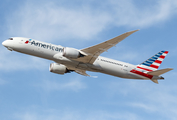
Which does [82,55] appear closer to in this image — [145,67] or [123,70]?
[123,70]

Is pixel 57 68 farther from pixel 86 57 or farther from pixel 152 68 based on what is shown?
pixel 152 68

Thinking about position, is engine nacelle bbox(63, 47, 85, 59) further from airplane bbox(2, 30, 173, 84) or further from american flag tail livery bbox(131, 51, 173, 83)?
american flag tail livery bbox(131, 51, 173, 83)

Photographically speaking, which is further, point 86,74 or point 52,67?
point 86,74

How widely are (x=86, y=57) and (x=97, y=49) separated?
2408 millimetres

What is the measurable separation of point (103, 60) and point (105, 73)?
2355 mm

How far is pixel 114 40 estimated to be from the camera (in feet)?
109

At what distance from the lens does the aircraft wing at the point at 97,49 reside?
108 ft

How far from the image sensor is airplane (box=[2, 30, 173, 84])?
35.8 m

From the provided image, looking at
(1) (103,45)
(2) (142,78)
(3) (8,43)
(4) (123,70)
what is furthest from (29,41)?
(2) (142,78)

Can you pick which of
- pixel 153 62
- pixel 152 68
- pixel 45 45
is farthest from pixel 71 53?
pixel 153 62

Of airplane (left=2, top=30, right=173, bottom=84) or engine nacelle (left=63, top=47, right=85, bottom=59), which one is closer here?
engine nacelle (left=63, top=47, right=85, bottom=59)

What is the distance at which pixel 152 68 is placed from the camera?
43250 mm

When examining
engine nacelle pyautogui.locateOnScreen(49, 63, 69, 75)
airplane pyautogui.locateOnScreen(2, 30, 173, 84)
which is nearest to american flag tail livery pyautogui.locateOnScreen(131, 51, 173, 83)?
airplane pyautogui.locateOnScreen(2, 30, 173, 84)

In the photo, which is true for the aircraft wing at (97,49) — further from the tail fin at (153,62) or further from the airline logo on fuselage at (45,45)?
the tail fin at (153,62)
